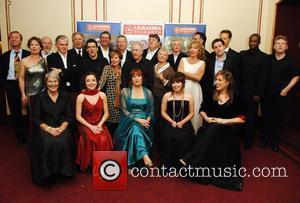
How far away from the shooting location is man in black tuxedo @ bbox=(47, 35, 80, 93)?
389cm

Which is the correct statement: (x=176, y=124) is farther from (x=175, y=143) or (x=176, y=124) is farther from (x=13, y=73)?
(x=13, y=73)

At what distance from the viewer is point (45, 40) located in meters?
4.40

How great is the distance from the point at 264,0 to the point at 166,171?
3.66 m

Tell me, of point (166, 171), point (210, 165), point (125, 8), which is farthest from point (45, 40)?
point (210, 165)

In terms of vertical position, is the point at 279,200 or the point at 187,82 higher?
the point at 187,82

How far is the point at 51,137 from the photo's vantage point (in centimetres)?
317

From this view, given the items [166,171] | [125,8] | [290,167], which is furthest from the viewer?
[125,8]

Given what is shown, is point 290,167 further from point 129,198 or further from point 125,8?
point 125,8

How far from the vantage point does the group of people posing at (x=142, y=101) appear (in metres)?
3.20

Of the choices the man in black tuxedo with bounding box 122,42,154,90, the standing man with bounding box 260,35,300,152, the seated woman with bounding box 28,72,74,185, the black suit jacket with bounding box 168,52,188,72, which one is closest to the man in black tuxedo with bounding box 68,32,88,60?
the man in black tuxedo with bounding box 122,42,154,90

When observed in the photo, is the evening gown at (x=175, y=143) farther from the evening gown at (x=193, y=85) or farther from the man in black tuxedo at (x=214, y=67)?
the man in black tuxedo at (x=214, y=67)

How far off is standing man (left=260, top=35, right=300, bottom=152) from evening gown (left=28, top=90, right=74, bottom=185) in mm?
2635

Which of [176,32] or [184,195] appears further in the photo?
[176,32]

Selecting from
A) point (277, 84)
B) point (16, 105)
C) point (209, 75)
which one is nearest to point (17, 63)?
point (16, 105)
